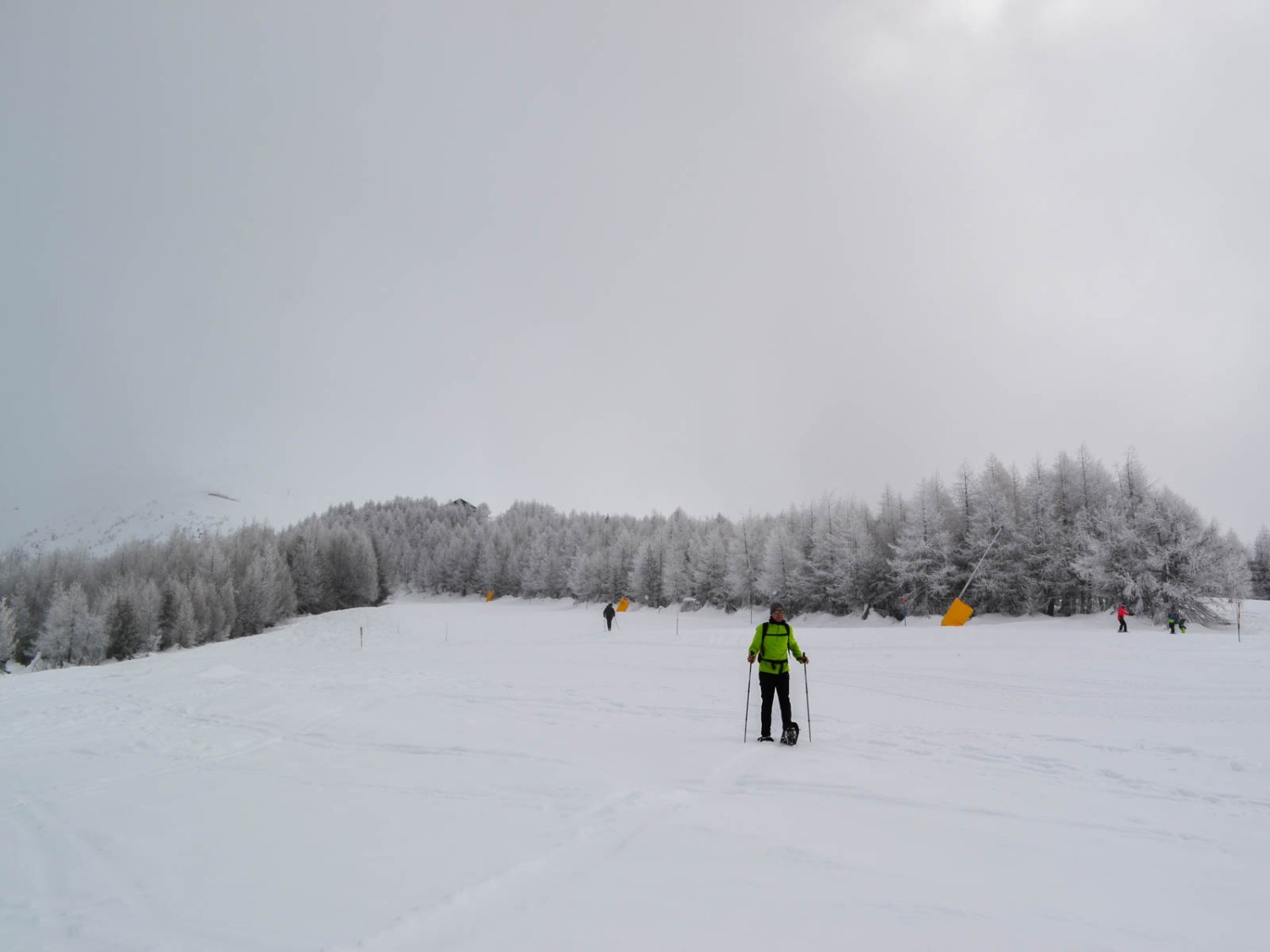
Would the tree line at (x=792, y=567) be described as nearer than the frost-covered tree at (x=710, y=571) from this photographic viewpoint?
Yes

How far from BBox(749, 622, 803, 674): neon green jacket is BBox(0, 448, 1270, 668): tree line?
3510 centimetres

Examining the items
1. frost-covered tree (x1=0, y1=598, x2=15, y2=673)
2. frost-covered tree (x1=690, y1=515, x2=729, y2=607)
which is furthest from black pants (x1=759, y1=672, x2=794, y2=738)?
frost-covered tree (x1=690, y1=515, x2=729, y2=607)

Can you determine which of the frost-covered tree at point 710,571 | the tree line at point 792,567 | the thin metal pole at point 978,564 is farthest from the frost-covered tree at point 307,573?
the thin metal pole at point 978,564

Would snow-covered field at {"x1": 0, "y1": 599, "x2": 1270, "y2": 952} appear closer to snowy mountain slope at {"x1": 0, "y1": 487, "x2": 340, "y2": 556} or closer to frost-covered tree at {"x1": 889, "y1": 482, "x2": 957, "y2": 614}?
frost-covered tree at {"x1": 889, "y1": 482, "x2": 957, "y2": 614}

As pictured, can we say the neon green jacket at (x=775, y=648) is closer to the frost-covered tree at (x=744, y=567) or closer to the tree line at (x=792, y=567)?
the tree line at (x=792, y=567)

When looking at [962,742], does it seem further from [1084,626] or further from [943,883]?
[1084,626]

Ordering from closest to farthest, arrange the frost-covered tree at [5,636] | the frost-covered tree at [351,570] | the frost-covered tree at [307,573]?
the frost-covered tree at [5,636]
the frost-covered tree at [307,573]
the frost-covered tree at [351,570]

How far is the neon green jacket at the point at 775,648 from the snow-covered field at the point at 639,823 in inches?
43.7

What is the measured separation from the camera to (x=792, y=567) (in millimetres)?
57438

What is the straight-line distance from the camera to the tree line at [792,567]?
119 ft

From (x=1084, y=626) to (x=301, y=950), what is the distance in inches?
1581

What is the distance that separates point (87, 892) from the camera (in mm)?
4691

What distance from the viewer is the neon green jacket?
9367 millimetres

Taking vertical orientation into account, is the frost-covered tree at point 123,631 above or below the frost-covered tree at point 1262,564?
below
